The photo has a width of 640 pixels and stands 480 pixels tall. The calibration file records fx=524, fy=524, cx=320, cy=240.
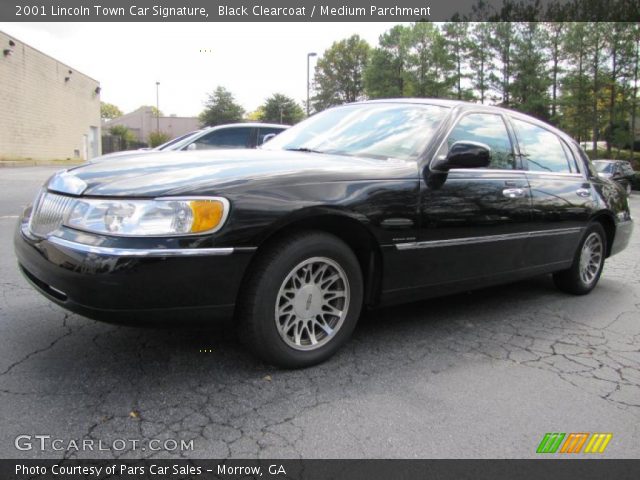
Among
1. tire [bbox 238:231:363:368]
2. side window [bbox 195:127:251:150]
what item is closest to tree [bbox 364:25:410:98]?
side window [bbox 195:127:251:150]

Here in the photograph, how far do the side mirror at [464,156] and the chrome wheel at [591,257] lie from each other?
7.10 feet

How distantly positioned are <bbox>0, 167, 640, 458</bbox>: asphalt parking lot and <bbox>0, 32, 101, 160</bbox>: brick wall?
87.7ft

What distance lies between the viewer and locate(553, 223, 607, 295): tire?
483 cm

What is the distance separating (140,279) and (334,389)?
1138mm

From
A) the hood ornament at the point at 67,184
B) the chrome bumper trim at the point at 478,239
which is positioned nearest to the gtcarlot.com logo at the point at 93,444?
the hood ornament at the point at 67,184

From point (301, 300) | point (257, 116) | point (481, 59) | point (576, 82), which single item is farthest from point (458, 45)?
point (257, 116)

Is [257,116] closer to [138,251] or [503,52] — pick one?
[503,52]

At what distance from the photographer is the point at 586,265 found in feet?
16.3

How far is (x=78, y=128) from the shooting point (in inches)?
1428

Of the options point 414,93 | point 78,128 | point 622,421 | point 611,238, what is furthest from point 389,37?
point 622,421

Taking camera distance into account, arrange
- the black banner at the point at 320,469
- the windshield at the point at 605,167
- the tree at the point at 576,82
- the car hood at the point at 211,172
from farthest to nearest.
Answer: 1. the tree at the point at 576,82
2. the windshield at the point at 605,167
3. the car hood at the point at 211,172
4. the black banner at the point at 320,469

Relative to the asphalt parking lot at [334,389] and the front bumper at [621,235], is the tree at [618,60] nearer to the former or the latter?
the front bumper at [621,235]

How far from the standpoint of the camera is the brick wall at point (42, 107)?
26.5 meters
